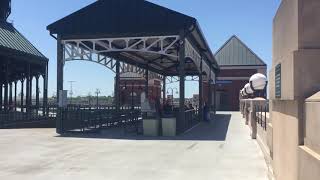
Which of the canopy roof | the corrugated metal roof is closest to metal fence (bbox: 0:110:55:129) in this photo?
the corrugated metal roof

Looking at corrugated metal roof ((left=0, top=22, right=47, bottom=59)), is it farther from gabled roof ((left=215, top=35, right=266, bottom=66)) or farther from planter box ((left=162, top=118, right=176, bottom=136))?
gabled roof ((left=215, top=35, right=266, bottom=66))

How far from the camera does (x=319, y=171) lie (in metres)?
4.04

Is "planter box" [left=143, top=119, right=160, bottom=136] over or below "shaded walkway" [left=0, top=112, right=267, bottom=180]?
over

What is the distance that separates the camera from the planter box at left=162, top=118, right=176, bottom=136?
2131 cm

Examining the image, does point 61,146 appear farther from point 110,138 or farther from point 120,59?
point 120,59

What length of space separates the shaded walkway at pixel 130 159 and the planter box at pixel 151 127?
1.83 m

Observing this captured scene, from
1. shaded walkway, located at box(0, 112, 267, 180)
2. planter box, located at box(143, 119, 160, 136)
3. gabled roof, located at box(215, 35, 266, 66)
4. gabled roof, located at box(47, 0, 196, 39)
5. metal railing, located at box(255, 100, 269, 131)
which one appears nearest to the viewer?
shaded walkway, located at box(0, 112, 267, 180)

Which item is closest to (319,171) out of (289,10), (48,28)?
(289,10)

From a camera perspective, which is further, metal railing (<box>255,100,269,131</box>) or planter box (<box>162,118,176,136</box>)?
planter box (<box>162,118,176,136</box>)

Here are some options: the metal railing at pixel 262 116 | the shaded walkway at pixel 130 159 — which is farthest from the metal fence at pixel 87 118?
the metal railing at pixel 262 116

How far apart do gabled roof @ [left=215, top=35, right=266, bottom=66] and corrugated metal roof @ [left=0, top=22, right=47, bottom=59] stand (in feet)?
117

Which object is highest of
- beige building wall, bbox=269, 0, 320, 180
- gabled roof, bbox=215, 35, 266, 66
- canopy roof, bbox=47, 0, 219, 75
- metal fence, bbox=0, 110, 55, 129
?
gabled roof, bbox=215, 35, 266, 66

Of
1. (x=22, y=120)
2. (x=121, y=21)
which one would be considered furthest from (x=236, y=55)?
(x=121, y=21)

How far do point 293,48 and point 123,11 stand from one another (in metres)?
17.6
